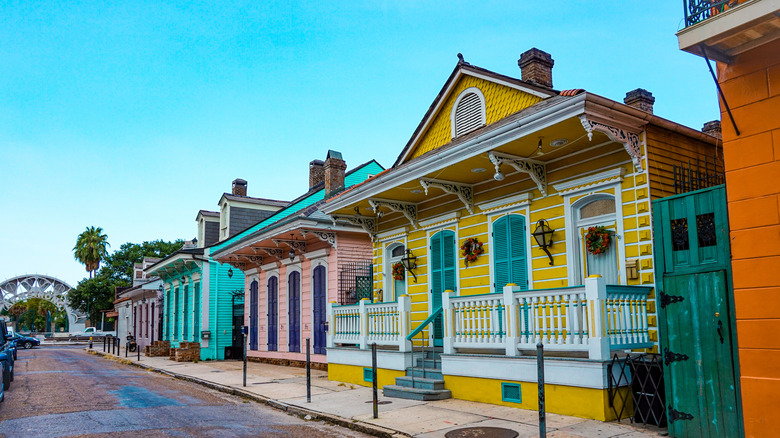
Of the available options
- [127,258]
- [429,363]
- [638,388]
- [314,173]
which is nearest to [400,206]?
[429,363]

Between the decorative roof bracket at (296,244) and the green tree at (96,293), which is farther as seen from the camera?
the green tree at (96,293)

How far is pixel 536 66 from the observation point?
13969mm

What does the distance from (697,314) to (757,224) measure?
1.33 meters

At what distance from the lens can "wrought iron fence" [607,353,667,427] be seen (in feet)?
25.5

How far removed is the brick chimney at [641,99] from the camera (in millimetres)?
14500

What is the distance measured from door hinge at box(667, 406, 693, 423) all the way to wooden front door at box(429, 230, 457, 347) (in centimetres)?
618

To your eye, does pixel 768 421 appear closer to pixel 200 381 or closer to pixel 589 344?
pixel 589 344

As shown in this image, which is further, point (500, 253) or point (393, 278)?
point (393, 278)

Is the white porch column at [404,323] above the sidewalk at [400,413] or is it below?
above

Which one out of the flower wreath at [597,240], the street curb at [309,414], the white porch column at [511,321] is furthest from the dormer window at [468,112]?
the street curb at [309,414]

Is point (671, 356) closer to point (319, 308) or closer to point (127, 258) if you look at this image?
point (319, 308)

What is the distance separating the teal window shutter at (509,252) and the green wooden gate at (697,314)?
3.78 m

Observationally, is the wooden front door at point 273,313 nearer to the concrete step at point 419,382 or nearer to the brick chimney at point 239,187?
the brick chimney at point 239,187

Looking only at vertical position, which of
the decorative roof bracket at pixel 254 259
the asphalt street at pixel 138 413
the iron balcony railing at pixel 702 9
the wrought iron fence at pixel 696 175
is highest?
the iron balcony railing at pixel 702 9
